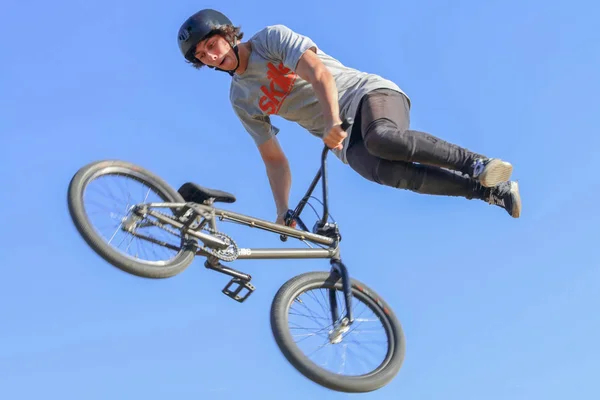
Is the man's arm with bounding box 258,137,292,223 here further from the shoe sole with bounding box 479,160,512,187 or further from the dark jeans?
the shoe sole with bounding box 479,160,512,187

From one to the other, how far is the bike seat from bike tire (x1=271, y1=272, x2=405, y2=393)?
86 centimetres

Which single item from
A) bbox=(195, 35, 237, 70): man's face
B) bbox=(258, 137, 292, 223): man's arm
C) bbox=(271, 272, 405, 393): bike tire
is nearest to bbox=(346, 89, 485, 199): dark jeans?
bbox=(258, 137, 292, 223): man's arm

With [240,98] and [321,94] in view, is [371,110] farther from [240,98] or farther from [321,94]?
[240,98]

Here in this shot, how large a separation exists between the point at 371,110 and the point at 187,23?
169 centimetres

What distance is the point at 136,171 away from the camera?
7.16m

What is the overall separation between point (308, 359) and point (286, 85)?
2415 millimetres

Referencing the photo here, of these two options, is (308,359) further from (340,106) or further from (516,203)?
(340,106)

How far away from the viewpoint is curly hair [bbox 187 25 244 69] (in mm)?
7559

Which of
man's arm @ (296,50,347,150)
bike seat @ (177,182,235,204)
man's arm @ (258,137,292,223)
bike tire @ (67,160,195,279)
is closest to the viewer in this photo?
bike tire @ (67,160,195,279)

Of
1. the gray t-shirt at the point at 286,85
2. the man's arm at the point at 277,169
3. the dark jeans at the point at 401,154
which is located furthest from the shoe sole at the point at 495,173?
the man's arm at the point at 277,169

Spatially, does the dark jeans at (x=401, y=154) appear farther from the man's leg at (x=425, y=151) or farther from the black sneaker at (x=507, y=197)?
the black sneaker at (x=507, y=197)

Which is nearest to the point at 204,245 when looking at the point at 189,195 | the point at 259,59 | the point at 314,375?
the point at 189,195

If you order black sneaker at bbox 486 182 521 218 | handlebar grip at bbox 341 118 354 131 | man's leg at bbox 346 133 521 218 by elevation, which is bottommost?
handlebar grip at bbox 341 118 354 131

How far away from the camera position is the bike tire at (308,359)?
22.5 ft
